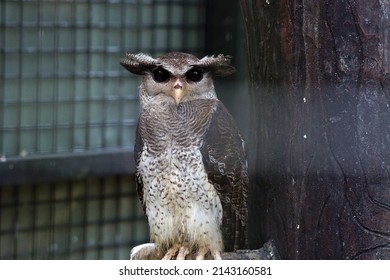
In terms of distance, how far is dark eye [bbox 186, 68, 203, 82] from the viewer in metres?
1.49

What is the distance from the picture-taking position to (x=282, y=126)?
4.67 feet

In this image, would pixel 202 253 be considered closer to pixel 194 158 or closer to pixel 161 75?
pixel 194 158

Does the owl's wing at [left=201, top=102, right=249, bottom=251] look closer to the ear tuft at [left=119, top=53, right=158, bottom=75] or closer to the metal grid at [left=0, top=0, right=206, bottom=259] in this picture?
the ear tuft at [left=119, top=53, right=158, bottom=75]

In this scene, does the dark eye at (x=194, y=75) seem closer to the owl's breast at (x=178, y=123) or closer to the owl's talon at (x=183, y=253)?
the owl's breast at (x=178, y=123)

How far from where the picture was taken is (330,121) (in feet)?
4.48

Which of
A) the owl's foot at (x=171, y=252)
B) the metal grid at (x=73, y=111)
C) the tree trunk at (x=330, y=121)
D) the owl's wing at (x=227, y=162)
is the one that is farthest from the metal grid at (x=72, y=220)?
the tree trunk at (x=330, y=121)

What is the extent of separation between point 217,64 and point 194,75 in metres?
0.06

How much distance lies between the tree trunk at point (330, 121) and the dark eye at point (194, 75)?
116 millimetres

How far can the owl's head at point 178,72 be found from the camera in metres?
1.47

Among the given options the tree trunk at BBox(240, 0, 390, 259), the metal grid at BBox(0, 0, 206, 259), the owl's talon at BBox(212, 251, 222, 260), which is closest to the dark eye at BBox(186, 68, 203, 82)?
the tree trunk at BBox(240, 0, 390, 259)

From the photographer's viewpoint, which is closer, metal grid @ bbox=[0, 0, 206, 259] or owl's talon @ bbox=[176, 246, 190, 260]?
owl's talon @ bbox=[176, 246, 190, 260]

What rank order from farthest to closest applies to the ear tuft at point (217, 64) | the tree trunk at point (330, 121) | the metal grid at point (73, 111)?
the metal grid at point (73, 111) → the ear tuft at point (217, 64) → the tree trunk at point (330, 121)

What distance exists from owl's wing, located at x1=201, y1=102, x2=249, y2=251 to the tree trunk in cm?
11
